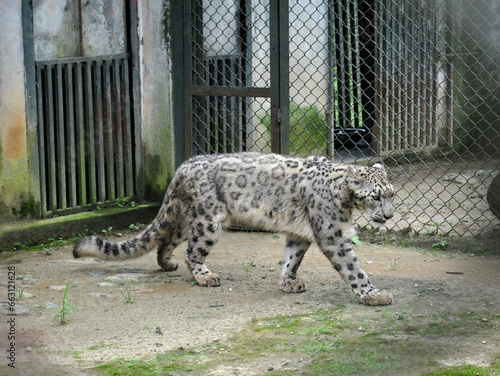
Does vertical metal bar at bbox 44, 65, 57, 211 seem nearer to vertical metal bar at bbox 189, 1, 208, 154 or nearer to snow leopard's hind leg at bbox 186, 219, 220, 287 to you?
vertical metal bar at bbox 189, 1, 208, 154

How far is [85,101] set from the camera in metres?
7.28

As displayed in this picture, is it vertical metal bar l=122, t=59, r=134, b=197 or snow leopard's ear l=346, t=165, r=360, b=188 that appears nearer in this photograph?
snow leopard's ear l=346, t=165, r=360, b=188

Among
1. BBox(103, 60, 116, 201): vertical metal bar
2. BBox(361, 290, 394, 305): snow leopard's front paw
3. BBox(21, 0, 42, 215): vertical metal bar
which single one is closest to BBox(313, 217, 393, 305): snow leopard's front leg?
BBox(361, 290, 394, 305): snow leopard's front paw

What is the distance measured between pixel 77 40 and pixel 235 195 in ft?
8.13

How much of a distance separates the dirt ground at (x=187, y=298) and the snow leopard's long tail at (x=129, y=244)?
0.19 meters

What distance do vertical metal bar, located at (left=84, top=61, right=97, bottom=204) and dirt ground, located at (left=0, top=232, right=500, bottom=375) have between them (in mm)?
699

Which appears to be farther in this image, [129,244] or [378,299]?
[129,244]

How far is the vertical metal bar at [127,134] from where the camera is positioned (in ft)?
24.7

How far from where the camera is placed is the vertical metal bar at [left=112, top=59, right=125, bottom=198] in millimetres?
7453

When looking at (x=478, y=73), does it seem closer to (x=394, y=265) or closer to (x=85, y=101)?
(x=394, y=265)

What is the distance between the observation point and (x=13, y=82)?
6539 mm

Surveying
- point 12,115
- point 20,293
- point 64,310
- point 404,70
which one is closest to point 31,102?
point 12,115

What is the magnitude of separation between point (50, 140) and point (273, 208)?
2344 millimetres

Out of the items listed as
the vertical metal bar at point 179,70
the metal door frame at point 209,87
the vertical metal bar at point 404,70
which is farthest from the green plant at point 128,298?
the vertical metal bar at point 404,70
